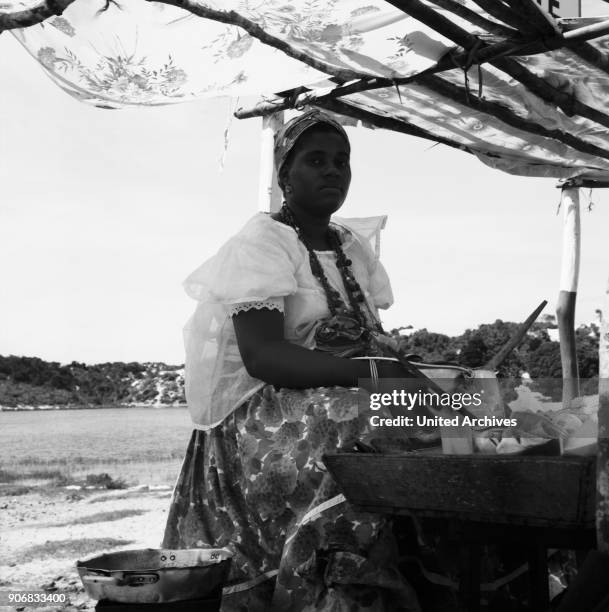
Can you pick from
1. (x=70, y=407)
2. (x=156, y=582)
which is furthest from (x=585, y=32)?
(x=70, y=407)

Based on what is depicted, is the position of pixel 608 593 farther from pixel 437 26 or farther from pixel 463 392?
pixel 437 26

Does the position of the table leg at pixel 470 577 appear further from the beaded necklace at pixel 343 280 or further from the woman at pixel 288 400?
the beaded necklace at pixel 343 280

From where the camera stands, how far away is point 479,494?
1778 mm

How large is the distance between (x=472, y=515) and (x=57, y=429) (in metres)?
23.7

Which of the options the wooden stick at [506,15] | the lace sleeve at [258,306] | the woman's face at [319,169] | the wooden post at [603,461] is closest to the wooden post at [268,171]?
the wooden stick at [506,15]

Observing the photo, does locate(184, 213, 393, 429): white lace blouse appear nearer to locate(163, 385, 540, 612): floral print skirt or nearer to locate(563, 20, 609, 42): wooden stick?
locate(163, 385, 540, 612): floral print skirt

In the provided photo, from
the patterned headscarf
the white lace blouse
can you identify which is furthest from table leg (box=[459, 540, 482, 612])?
the patterned headscarf

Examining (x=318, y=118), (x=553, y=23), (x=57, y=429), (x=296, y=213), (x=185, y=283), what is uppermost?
(x=553, y=23)

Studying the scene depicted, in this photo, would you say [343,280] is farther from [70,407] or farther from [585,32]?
[70,407]

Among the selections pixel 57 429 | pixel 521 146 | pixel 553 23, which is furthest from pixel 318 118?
pixel 57 429

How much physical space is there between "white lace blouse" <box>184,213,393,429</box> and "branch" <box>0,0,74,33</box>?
116cm

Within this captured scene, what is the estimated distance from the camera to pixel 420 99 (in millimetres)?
5102

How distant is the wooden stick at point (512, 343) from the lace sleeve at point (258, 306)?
85cm

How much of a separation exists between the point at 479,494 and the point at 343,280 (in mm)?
1394
